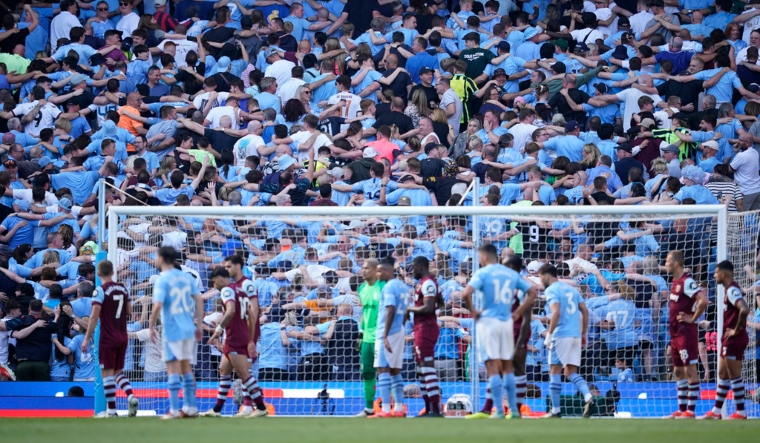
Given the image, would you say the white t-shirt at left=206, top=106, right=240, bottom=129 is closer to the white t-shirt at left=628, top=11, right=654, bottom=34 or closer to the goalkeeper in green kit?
the goalkeeper in green kit

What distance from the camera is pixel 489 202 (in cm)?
1720

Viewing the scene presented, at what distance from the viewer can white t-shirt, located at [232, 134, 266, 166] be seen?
65.5 ft

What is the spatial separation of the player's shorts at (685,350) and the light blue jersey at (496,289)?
7.99 ft

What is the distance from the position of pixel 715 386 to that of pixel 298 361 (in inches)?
210

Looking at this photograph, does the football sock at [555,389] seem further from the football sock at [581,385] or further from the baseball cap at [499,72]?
the baseball cap at [499,72]

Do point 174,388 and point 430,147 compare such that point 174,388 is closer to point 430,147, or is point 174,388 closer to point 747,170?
point 430,147

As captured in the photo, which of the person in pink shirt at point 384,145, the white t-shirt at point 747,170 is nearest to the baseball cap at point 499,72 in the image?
the person in pink shirt at point 384,145

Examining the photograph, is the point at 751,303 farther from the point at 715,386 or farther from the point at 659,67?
the point at 659,67

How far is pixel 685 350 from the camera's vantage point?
14109 mm

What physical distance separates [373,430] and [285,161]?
8.78 m

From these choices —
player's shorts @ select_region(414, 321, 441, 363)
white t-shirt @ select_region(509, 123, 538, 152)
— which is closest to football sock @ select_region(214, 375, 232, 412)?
player's shorts @ select_region(414, 321, 441, 363)

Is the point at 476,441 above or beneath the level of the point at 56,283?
beneath

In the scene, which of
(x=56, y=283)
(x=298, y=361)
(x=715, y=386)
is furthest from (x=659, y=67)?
(x=56, y=283)

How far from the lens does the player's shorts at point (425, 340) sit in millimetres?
14062
